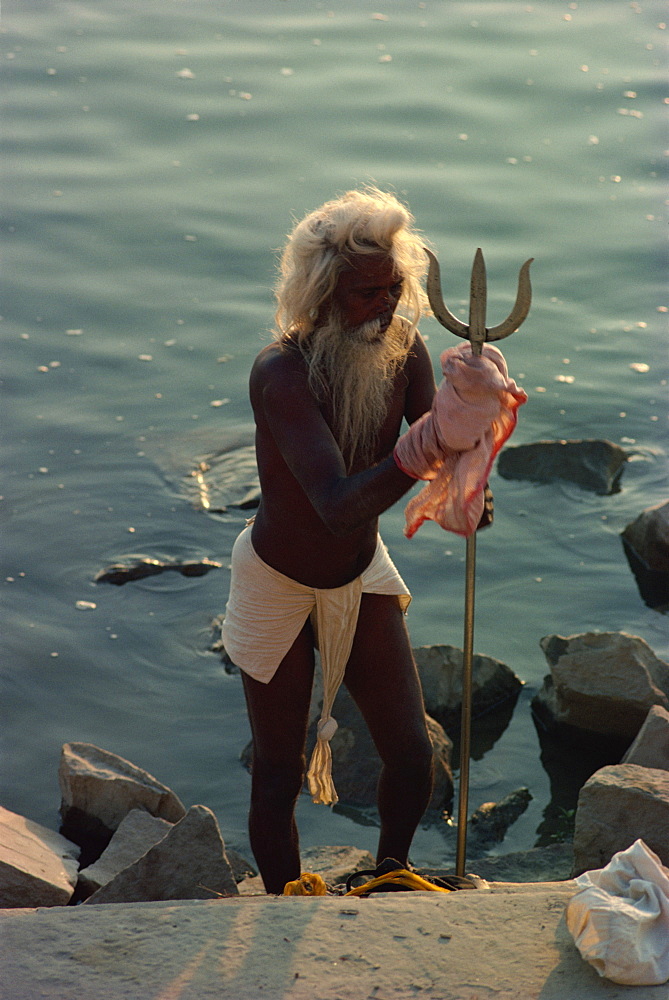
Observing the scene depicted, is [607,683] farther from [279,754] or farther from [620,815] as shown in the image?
[279,754]

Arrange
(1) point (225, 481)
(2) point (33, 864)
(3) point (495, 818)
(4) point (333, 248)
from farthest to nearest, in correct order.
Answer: (1) point (225, 481)
(3) point (495, 818)
(2) point (33, 864)
(4) point (333, 248)

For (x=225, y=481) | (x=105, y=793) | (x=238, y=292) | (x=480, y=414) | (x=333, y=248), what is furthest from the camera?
(x=238, y=292)

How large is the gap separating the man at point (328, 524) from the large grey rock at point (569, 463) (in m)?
3.23

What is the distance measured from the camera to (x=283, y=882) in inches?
Result: 123

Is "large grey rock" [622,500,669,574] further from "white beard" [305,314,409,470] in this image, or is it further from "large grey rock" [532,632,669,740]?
"white beard" [305,314,409,470]

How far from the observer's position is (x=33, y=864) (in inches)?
142

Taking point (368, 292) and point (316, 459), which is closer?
point (316, 459)

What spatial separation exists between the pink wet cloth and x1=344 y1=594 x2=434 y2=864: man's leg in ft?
2.01

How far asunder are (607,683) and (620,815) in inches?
42.8

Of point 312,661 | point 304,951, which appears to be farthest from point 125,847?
point 304,951

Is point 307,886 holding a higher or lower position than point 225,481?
higher

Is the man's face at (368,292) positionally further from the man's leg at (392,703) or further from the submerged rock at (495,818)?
the submerged rock at (495,818)

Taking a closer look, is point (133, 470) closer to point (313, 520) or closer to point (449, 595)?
point (449, 595)

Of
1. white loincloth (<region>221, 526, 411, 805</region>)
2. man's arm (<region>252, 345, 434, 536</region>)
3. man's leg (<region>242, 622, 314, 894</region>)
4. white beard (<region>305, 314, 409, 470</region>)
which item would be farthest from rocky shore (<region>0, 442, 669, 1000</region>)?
white beard (<region>305, 314, 409, 470</region>)
